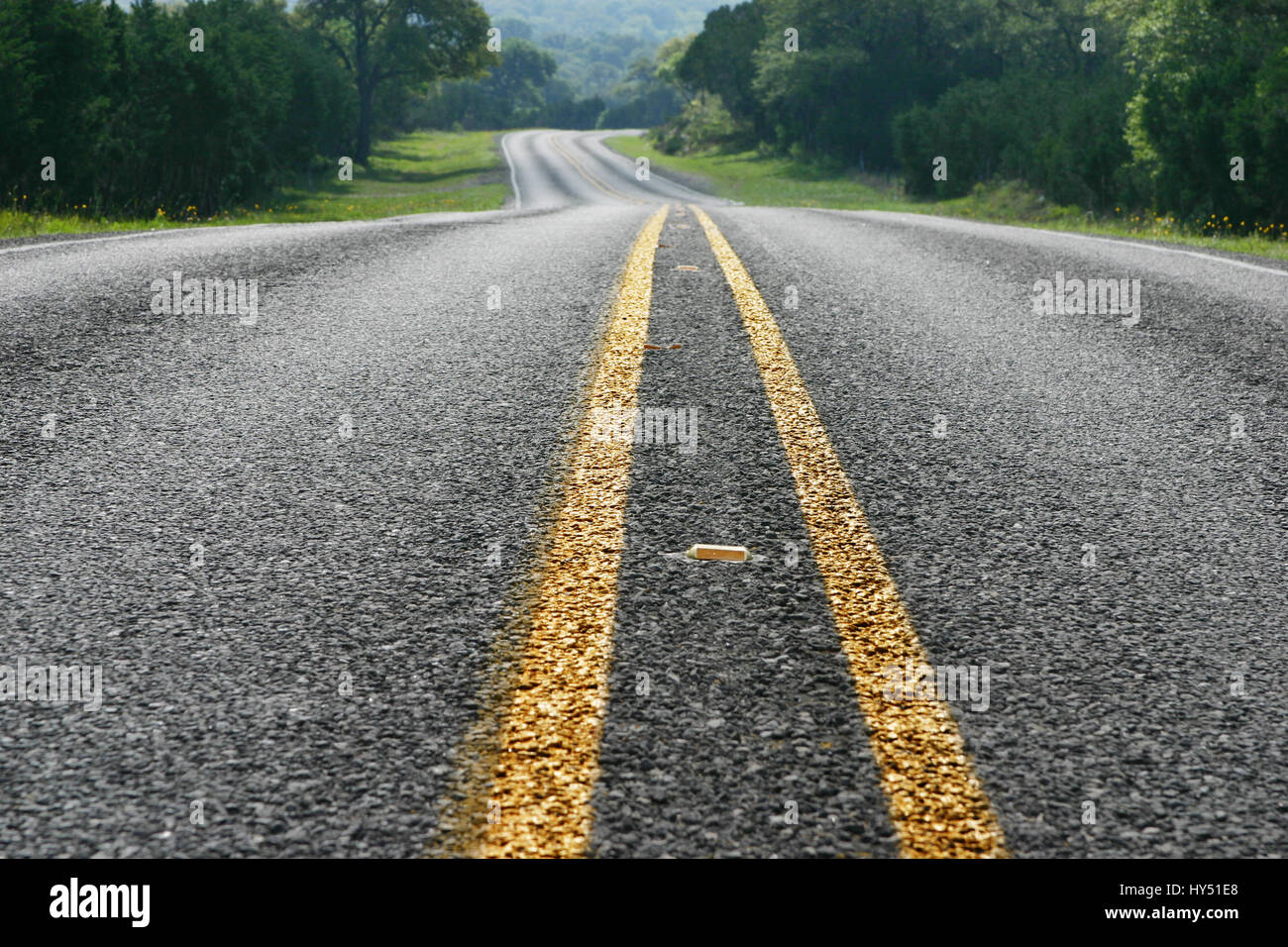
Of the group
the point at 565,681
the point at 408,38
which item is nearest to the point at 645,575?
the point at 565,681

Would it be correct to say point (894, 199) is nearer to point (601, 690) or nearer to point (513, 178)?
point (513, 178)

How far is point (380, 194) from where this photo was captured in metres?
39.9

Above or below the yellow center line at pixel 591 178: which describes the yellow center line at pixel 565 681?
below

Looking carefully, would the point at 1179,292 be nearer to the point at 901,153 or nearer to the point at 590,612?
the point at 590,612

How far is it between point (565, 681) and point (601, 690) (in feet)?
0.21

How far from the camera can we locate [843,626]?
1803 millimetres

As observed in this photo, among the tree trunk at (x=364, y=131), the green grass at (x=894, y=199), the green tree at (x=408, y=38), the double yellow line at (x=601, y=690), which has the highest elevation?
the green tree at (x=408, y=38)

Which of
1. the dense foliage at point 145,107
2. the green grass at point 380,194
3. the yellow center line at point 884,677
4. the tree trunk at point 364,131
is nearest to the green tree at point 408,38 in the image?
the tree trunk at point 364,131

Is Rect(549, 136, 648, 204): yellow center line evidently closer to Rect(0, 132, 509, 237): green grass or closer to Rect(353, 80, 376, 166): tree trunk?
Rect(0, 132, 509, 237): green grass

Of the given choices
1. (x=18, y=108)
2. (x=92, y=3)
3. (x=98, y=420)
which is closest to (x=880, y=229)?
(x=98, y=420)

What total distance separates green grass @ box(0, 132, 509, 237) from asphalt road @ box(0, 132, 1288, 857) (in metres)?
7.80

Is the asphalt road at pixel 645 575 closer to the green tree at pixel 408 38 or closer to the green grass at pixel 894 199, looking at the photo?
the green grass at pixel 894 199

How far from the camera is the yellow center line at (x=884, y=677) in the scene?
4.25 feet
